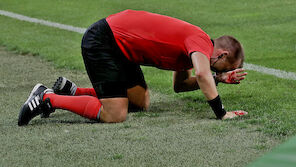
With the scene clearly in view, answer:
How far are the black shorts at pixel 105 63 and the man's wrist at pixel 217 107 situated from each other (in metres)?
0.83

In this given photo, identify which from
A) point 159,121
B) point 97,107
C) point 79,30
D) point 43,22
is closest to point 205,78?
point 159,121

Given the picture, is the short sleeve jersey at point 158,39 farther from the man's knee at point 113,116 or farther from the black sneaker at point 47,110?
the black sneaker at point 47,110

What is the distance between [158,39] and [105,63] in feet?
1.81

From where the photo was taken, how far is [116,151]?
4.34 metres

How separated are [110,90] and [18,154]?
116 cm

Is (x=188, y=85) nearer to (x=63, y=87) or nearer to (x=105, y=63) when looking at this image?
(x=105, y=63)

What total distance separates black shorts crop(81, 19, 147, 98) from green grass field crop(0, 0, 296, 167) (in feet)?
1.12

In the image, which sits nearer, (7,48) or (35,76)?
(35,76)

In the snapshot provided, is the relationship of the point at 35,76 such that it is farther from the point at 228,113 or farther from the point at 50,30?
the point at 50,30

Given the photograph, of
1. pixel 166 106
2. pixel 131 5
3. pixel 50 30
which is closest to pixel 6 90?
pixel 166 106

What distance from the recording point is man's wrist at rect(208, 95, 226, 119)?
4918 mm

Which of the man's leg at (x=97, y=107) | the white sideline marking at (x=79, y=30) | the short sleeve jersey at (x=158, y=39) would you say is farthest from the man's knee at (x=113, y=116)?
the white sideline marking at (x=79, y=30)

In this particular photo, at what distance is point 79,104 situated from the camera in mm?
5258

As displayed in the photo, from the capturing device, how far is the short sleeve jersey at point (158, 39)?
16.0 ft
